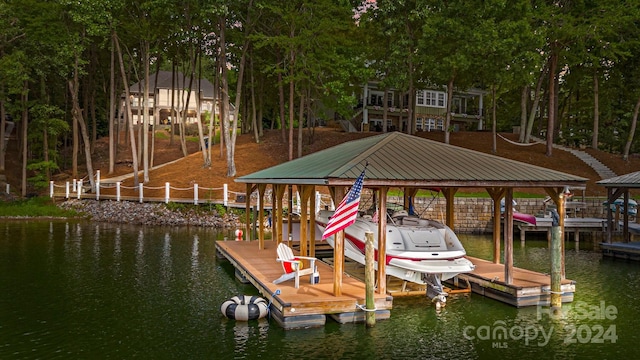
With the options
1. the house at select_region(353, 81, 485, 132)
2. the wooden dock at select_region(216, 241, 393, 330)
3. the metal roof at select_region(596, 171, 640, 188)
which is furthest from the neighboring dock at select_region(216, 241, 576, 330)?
the house at select_region(353, 81, 485, 132)

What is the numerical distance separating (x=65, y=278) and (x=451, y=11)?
1241 inches

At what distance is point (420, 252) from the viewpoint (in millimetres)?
15086

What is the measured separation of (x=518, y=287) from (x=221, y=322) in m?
8.21

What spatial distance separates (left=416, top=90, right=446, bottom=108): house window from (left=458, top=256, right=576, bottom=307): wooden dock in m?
44.2

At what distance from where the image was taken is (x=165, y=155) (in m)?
56.0

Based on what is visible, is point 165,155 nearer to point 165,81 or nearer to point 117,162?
point 117,162

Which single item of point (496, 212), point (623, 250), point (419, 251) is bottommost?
point (623, 250)

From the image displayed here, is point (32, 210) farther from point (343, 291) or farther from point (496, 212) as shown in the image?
point (496, 212)

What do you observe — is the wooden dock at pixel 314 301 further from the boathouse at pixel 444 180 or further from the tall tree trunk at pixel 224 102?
the tall tree trunk at pixel 224 102

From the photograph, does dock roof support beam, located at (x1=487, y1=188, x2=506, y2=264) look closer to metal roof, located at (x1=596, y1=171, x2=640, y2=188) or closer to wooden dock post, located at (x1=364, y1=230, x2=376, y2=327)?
wooden dock post, located at (x1=364, y1=230, x2=376, y2=327)

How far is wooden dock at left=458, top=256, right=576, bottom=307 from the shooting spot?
599 inches

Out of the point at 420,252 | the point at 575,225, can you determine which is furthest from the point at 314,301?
the point at 575,225

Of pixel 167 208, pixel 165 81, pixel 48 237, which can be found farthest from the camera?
pixel 165 81

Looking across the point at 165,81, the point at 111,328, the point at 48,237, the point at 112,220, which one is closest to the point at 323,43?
the point at 112,220
